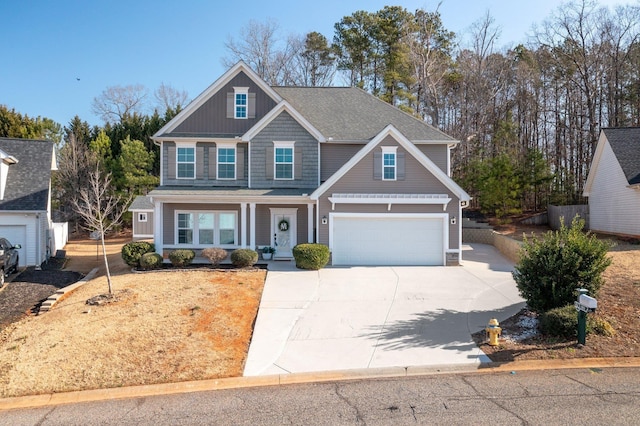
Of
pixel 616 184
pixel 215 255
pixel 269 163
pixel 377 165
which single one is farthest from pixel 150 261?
pixel 616 184

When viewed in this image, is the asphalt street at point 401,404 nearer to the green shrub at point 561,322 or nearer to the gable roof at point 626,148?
the green shrub at point 561,322

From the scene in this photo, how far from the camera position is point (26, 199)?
19.1 metres

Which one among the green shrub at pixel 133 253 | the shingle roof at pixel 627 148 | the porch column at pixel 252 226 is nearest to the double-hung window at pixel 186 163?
the porch column at pixel 252 226

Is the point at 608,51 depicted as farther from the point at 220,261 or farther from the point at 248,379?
the point at 248,379

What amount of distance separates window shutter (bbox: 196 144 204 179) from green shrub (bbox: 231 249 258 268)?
4.98 m

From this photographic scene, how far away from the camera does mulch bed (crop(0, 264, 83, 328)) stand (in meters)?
12.0

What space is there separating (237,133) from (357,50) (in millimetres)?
21854

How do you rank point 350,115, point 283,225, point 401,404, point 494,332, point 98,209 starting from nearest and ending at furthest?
1. point 401,404
2. point 494,332
3. point 98,209
4. point 283,225
5. point 350,115

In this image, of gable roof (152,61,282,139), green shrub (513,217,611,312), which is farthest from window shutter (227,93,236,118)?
green shrub (513,217,611,312)

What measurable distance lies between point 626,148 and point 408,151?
14330mm

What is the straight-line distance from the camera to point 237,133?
19.1 m

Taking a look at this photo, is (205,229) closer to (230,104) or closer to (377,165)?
(230,104)

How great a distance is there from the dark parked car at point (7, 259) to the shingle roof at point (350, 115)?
13.7 metres

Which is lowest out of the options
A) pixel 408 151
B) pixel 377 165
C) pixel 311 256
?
pixel 311 256
